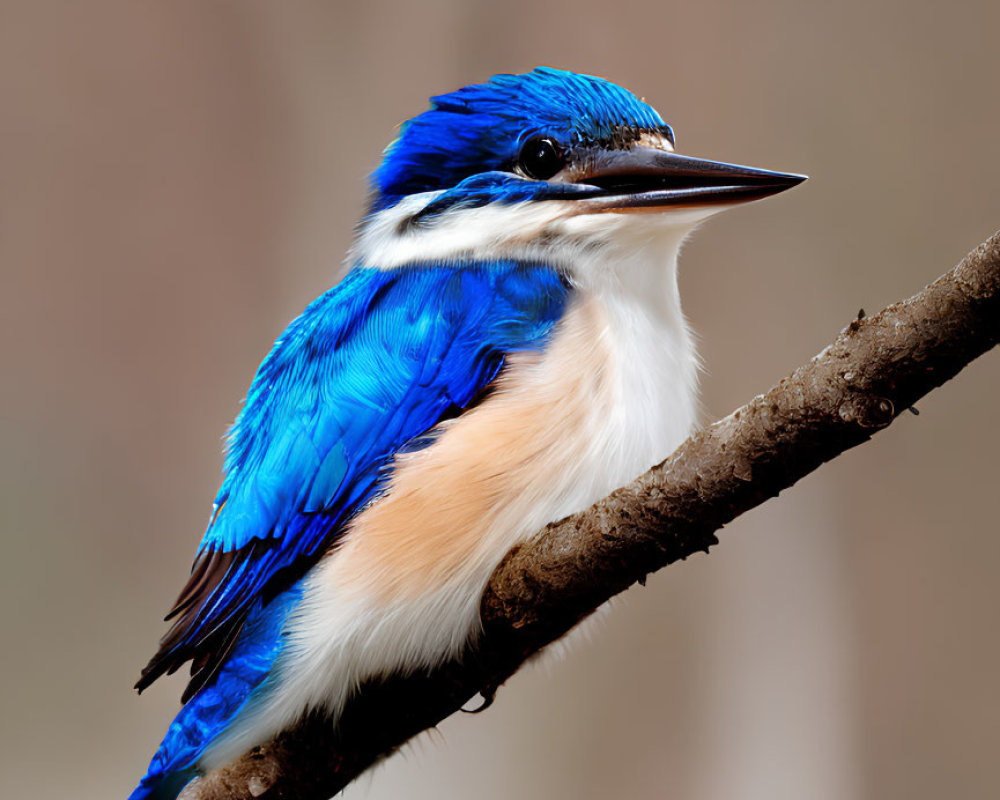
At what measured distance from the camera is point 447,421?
3.80 feet

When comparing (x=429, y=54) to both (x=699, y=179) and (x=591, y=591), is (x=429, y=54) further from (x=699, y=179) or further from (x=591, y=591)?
(x=591, y=591)

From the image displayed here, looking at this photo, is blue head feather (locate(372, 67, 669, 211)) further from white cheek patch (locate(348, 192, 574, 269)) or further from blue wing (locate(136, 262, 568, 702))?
blue wing (locate(136, 262, 568, 702))

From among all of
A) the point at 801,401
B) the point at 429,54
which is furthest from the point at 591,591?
the point at 429,54

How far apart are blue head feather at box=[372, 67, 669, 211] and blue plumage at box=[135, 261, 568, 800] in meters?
0.17

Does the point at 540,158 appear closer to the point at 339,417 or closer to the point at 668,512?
the point at 339,417

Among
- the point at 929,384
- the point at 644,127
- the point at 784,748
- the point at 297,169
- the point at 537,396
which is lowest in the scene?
the point at 784,748

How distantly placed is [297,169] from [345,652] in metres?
2.63

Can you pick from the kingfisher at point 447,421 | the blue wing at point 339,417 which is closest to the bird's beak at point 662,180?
the kingfisher at point 447,421

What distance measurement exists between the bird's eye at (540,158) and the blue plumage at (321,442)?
135 millimetres

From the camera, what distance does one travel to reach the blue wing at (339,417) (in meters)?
1.13

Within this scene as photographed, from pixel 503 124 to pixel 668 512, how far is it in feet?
2.17

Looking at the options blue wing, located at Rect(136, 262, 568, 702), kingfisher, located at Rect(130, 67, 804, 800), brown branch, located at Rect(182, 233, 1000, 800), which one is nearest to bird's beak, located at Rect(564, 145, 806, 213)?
kingfisher, located at Rect(130, 67, 804, 800)

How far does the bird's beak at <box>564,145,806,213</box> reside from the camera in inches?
45.9

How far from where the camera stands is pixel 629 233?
124 centimetres
